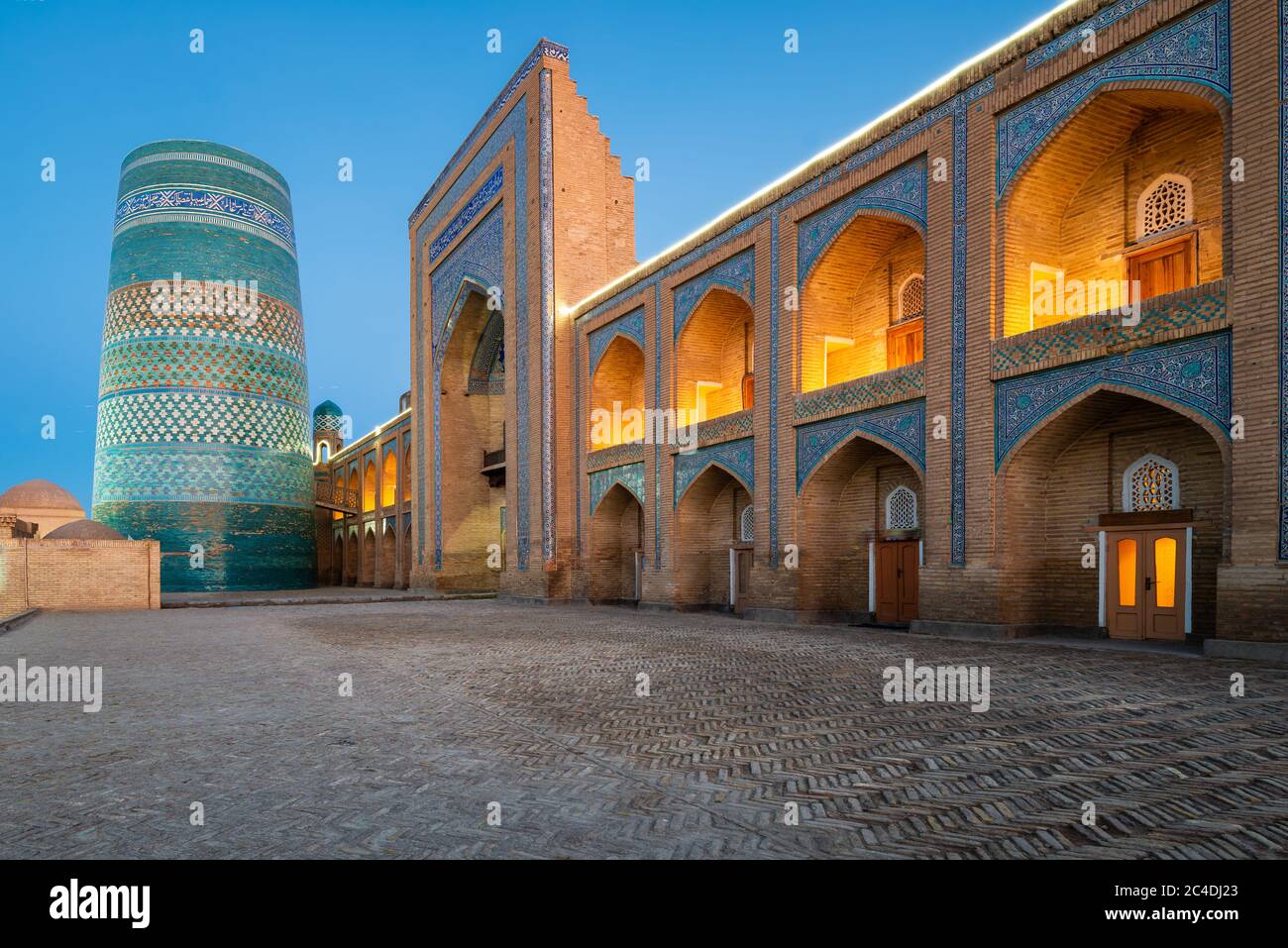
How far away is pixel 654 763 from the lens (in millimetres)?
3836

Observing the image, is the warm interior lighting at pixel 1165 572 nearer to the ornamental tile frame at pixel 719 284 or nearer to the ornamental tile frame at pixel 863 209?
the ornamental tile frame at pixel 863 209

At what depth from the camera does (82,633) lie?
11.2 metres

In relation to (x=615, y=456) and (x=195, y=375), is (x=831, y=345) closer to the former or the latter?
(x=615, y=456)

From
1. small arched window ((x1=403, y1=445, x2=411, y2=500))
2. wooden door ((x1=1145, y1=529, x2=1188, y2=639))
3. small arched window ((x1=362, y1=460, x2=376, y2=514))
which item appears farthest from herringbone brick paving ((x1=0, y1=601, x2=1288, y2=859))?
small arched window ((x1=362, y1=460, x2=376, y2=514))

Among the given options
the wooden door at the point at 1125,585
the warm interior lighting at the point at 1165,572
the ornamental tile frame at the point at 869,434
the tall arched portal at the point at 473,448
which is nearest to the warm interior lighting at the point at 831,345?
the ornamental tile frame at the point at 869,434

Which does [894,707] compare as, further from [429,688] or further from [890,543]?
[890,543]

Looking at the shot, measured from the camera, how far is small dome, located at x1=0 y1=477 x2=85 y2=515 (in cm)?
3416

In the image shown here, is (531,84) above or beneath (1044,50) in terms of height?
above

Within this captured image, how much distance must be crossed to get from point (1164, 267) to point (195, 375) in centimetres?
2483

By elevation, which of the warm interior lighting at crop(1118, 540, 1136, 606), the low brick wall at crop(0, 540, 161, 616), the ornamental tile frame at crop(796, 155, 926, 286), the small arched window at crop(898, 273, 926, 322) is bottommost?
the low brick wall at crop(0, 540, 161, 616)

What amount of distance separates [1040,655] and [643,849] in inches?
246

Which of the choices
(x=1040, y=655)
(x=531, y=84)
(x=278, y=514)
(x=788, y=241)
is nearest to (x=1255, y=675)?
(x=1040, y=655)

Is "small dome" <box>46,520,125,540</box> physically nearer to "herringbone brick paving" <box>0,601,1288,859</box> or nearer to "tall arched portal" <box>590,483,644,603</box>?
"tall arched portal" <box>590,483,644,603</box>

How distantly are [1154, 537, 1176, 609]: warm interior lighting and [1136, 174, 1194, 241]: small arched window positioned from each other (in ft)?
11.5
